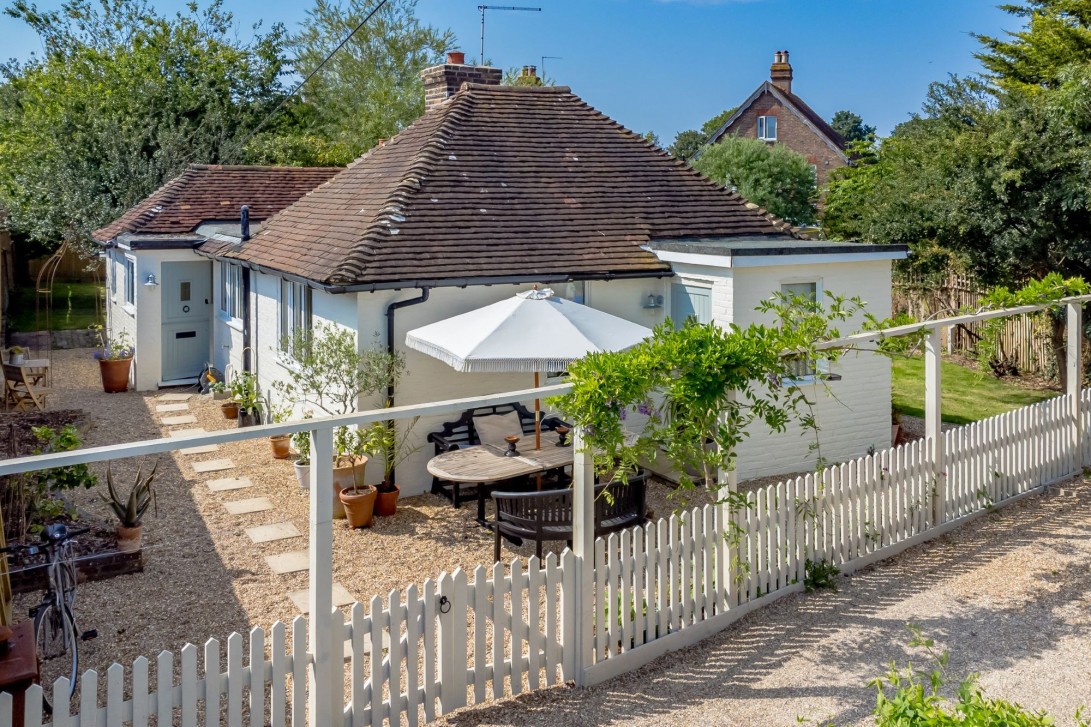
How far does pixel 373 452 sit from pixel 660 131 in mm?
41436

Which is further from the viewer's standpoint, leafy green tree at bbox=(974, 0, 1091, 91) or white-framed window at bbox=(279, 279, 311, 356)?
leafy green tree at bbox=(974, 0, 1091, 91)

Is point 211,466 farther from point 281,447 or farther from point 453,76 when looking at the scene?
point 453,76

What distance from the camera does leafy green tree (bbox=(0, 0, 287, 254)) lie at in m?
26.2

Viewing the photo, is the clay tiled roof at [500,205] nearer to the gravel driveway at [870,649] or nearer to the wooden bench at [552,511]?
the wooden bench at [552,511]

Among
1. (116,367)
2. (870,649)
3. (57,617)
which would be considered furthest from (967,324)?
(57,617)

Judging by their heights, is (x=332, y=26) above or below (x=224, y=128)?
above

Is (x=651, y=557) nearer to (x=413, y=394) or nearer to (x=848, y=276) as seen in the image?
(x=413, y=394)

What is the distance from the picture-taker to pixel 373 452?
10734mm

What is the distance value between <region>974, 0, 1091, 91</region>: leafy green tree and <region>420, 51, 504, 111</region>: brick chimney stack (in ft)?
45.6

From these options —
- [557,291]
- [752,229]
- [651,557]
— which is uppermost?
[752,229]

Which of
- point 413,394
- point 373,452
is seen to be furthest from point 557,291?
point 373,452

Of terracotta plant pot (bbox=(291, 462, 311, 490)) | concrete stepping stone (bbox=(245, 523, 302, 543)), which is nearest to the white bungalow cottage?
terracotta plant pot (bbox=(291, 462, 311, 490))

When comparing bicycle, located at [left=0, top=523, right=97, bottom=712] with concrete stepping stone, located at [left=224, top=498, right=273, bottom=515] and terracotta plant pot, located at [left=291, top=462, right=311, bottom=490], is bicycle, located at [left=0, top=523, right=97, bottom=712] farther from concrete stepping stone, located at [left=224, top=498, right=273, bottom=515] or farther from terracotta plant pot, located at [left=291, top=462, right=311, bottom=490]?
terracotta plant pot, located at [left=291, top=462, right=311, bottom=490]

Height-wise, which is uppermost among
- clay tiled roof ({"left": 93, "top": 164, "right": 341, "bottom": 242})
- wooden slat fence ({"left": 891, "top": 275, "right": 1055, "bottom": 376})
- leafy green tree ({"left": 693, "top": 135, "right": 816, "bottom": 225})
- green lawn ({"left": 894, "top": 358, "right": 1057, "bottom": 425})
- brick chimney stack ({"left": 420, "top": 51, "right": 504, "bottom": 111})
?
leafy green tree ({"left": 693, "top": 135, "right": 816, "bottom": 225})
